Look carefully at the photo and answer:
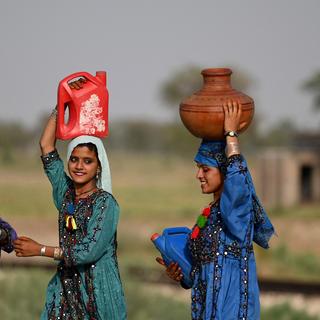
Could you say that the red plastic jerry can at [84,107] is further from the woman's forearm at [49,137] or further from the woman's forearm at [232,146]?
the woman's forearm at [232,146]

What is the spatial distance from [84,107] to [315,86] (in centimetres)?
4953

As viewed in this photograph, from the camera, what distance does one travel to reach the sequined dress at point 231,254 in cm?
655

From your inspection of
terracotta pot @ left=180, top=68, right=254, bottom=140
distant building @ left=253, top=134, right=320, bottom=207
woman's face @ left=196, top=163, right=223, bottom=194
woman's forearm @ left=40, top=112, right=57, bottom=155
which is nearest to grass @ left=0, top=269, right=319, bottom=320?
woman's forearm @ left=40, top=112, right=57, bottom=155

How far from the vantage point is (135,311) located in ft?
41.6

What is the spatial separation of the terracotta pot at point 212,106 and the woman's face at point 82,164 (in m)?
0.72

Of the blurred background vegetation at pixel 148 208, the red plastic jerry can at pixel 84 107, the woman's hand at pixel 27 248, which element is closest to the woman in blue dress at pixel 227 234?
the red plastic jerry can at pixel 84 107

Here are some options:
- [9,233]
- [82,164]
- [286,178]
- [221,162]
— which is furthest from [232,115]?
[286,178]

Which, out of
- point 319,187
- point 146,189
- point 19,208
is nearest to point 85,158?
point 19,208

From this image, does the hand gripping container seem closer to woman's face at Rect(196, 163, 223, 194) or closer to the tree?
woman's face at Rect(196, 163, 223, 194)

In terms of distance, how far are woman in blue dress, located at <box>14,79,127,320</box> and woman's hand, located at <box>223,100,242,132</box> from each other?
0.96 m

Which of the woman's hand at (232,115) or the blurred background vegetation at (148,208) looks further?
the blurred background vegetation at (148,208)

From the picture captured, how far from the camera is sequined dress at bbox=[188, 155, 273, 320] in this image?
655 cm

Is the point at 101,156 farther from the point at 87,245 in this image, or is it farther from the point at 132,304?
the point at 132,304

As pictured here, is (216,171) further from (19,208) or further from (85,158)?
(19,208)
